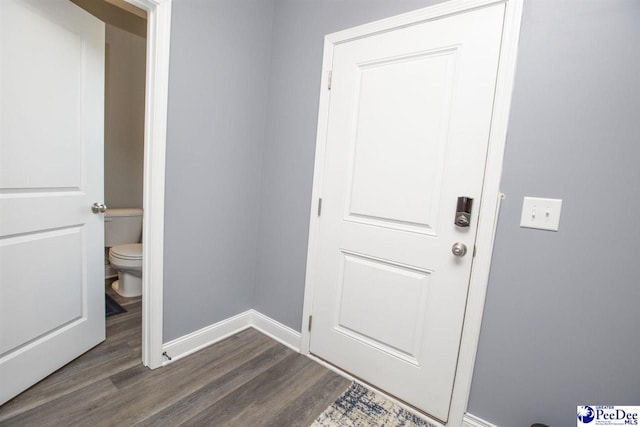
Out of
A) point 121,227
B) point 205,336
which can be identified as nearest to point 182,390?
point 205,336

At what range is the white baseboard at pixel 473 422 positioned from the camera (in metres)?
1.30

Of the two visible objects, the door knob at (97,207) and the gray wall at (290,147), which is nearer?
the door knob at (97,207)

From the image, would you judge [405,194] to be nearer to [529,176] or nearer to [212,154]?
[529,176]

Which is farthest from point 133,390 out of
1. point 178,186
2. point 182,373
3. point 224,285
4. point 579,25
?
point 579,25

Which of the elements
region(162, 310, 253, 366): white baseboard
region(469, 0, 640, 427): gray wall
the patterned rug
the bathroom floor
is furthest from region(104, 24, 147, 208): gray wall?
region(469, 0, 640, 427): gray wall

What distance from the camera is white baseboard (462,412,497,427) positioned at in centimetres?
130

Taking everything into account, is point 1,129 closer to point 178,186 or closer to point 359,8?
point 178,186

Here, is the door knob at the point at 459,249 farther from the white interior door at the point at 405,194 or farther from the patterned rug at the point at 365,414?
the patterned rug at the point at 365,414

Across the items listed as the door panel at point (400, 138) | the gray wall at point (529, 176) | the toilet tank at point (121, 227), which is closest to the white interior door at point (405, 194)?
the door panel at point (400, 138)

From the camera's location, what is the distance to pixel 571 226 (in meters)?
1.10

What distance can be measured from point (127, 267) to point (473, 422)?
254cm

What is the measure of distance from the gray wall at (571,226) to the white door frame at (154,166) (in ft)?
5.35

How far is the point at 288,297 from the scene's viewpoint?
1982 mm

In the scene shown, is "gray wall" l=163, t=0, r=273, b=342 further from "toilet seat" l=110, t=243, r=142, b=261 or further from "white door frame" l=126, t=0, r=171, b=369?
"toilet seat" l=110, t=243, r=142, b=261
